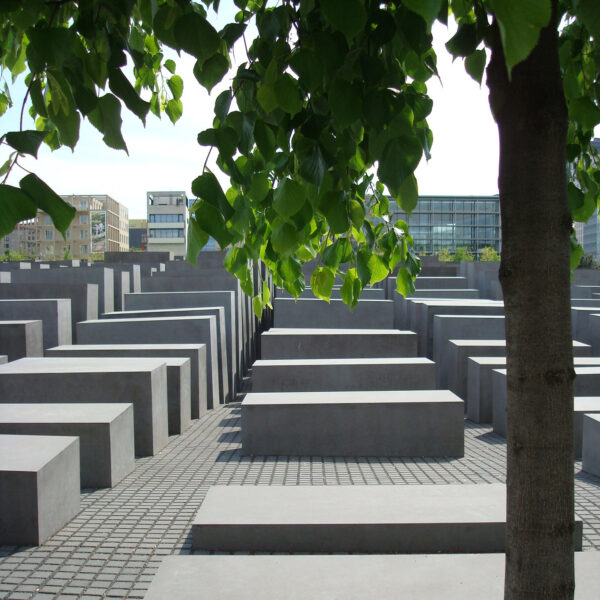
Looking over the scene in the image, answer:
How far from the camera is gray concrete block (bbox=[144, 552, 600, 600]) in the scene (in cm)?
310

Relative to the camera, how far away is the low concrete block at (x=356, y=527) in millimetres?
4184

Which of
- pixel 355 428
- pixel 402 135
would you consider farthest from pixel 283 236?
pixel 355 428

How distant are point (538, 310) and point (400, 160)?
0.49m

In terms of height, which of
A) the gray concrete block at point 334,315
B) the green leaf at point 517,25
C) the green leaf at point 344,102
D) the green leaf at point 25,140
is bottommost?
the gray concrete block at point 334,315

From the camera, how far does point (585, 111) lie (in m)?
1.88

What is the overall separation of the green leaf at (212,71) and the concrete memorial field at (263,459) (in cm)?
250

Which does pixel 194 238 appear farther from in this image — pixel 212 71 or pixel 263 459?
pixel 263 459

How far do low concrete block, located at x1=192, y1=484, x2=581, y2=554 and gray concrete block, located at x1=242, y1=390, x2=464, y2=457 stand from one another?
3.00 m

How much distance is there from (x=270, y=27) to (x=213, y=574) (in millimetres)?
2844

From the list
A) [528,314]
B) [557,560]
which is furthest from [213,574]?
[528,314]

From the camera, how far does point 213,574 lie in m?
3.39

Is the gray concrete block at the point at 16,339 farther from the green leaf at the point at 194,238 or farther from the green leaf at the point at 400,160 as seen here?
the green leaf at the point at 400,160

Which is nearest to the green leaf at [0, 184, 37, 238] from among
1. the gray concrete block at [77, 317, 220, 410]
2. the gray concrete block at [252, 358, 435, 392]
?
the gray concrete block at [252, 358, 435, 392]

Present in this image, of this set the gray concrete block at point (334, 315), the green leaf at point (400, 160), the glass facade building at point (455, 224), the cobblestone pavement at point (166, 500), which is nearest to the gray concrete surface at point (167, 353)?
the cobblestone pavement at point (166, 500)
